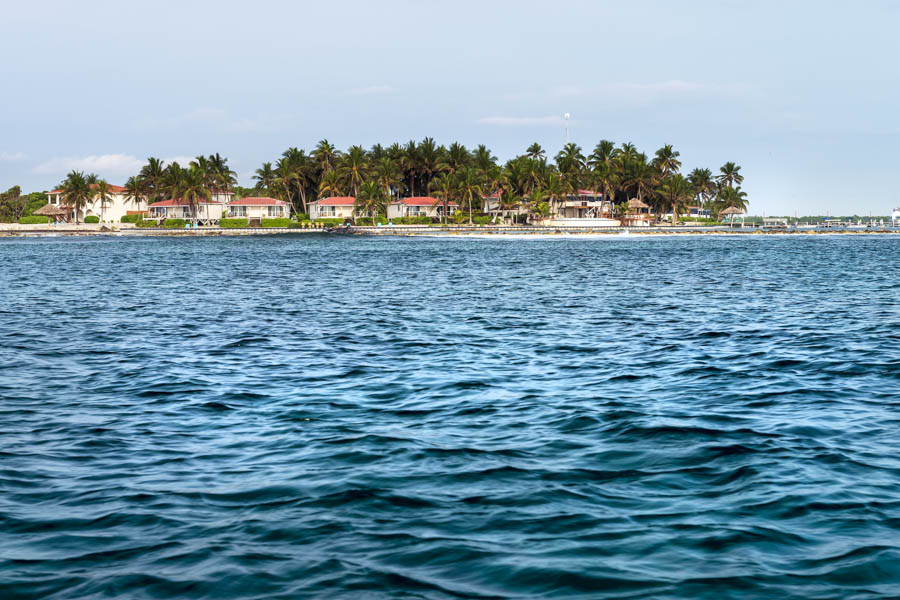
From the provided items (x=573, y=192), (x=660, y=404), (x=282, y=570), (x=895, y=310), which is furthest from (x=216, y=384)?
(x=573, y=192)

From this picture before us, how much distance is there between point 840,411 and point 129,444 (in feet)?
35.2

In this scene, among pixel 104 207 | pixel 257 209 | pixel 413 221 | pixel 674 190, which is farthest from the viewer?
pixel 674 190

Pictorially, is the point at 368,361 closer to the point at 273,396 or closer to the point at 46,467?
the point at 273,396

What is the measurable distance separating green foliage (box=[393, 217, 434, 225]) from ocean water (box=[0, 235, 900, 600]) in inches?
5486

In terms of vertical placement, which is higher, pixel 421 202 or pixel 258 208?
pixel 421 202

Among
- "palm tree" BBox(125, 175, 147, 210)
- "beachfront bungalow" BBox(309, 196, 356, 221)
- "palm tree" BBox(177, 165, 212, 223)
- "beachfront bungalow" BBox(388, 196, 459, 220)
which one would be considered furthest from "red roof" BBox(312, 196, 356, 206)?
"palm tree" BBox(125, 175, 147, 210)

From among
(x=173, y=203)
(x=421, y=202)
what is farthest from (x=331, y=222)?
(x=173, y=203)

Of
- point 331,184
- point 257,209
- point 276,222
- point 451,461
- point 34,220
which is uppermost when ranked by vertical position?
point 331,184

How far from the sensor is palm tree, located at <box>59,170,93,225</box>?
15825 centimetres

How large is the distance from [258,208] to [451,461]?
515ft

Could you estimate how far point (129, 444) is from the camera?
36.8 ft

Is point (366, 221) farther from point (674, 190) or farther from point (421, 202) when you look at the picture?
point (674, 190)

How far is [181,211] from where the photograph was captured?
164125 mm

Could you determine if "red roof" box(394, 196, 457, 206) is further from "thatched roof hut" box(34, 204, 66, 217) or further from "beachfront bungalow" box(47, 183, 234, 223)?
"thatched roof hut" box(34, 204, 66, 217)
